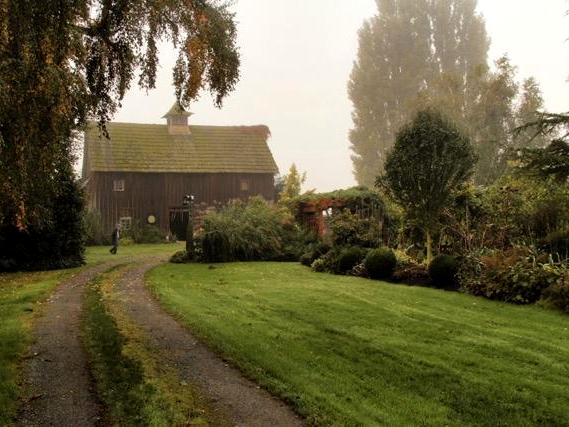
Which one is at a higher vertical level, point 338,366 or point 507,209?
point 507,209

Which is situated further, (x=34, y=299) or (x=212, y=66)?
(x=34, y=299)

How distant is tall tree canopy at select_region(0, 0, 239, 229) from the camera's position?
5.84 m

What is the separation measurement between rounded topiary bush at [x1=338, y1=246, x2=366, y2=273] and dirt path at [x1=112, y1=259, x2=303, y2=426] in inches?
306

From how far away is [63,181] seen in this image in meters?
19.6

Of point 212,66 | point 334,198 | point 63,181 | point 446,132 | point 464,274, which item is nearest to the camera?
point 212,66

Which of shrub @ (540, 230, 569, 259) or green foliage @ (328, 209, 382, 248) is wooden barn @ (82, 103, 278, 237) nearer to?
green foliage @ (328, 209, 382, 248)

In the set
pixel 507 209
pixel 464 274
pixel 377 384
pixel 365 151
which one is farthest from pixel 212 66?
pixel 365 151

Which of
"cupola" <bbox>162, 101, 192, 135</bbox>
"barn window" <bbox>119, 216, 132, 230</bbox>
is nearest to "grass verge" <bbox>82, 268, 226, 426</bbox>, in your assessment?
"barn window" <bbox>119, 216, 132, 230</bbox>

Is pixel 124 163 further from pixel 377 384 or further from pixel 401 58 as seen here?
pixel 377 384

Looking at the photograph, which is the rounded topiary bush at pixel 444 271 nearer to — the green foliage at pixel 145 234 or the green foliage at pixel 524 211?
the green foliage at pixel 524 211

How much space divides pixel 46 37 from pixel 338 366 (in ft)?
16.8

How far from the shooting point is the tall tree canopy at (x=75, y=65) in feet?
19.1

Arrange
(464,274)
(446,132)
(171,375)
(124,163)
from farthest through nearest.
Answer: (124,163) → (446,132) → (464,274) → (171,375)

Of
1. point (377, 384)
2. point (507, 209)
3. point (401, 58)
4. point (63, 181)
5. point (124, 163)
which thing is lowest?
point (377, 384)
